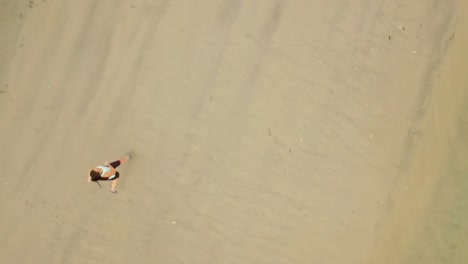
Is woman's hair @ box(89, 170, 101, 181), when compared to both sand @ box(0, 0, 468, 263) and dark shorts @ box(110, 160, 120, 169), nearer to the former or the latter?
dark shorts @ box(110, 160, 120, 169)

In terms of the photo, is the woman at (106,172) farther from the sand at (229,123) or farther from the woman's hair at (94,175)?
the sand at (229,123)

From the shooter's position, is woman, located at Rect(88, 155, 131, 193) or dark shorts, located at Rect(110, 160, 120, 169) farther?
dark shorts, located at Rect(110, 160, 120, 169)

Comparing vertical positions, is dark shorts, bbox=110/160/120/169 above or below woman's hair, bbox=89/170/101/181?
above

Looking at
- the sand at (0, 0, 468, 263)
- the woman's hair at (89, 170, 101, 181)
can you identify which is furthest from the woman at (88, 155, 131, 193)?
the sand at (0, 0, 468, 263)

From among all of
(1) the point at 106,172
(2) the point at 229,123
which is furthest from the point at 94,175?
(2) the point at 229,123

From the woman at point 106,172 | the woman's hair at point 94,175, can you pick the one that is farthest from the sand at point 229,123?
the woman's hair at point 94,175

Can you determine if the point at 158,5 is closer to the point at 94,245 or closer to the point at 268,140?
the point at 268,140

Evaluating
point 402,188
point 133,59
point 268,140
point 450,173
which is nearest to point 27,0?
point 133,59

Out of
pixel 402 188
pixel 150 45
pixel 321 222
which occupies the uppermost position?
pixel 150 45
